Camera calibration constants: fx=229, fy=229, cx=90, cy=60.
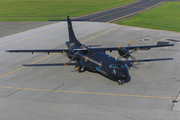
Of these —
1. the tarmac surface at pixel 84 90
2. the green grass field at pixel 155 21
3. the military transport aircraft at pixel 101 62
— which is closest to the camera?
the tarmac surface at pixel 84 90

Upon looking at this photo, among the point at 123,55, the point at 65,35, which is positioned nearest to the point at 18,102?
the point at 123,55

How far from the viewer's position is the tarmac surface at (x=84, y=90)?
2277 centimetres

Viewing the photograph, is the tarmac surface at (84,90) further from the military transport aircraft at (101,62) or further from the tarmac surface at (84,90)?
the military transport aircraft at (101,62)

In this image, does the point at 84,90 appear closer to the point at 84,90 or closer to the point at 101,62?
the point at 84,90

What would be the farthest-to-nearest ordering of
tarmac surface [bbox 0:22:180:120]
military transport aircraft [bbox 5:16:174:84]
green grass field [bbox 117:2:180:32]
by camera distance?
1. green grass field [bbox 117:2:180:32]
2. military transport aircraft [bbox 5:16:174:84]
3. tarmac surface [bbox 0:22:180:120]

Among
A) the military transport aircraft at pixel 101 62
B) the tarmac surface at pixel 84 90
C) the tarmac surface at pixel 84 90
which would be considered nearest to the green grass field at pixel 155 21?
the tarmac surface at pixel 84 90

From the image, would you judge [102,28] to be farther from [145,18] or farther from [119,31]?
[145,18]

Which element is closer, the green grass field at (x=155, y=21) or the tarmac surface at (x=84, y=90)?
the tarmac surface at (x=84, y=90)

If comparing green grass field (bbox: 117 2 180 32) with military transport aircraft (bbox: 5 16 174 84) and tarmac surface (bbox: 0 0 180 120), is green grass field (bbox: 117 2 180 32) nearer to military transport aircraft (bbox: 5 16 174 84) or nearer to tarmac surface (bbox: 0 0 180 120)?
tarmac surface (bbox: 0 0 180 120)

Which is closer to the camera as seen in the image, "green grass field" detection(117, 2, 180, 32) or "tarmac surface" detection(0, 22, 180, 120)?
"tarmac surface" detection(0, 22, 180, 120)

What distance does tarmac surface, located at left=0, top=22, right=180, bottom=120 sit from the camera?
22.8 m

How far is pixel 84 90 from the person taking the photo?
2802 cm

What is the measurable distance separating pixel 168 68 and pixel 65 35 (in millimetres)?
31697

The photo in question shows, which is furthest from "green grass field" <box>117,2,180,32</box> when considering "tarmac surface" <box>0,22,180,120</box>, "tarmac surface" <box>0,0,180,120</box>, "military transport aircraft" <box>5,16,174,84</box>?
"military transport aircraft" <box>5,16,174,84</box>
